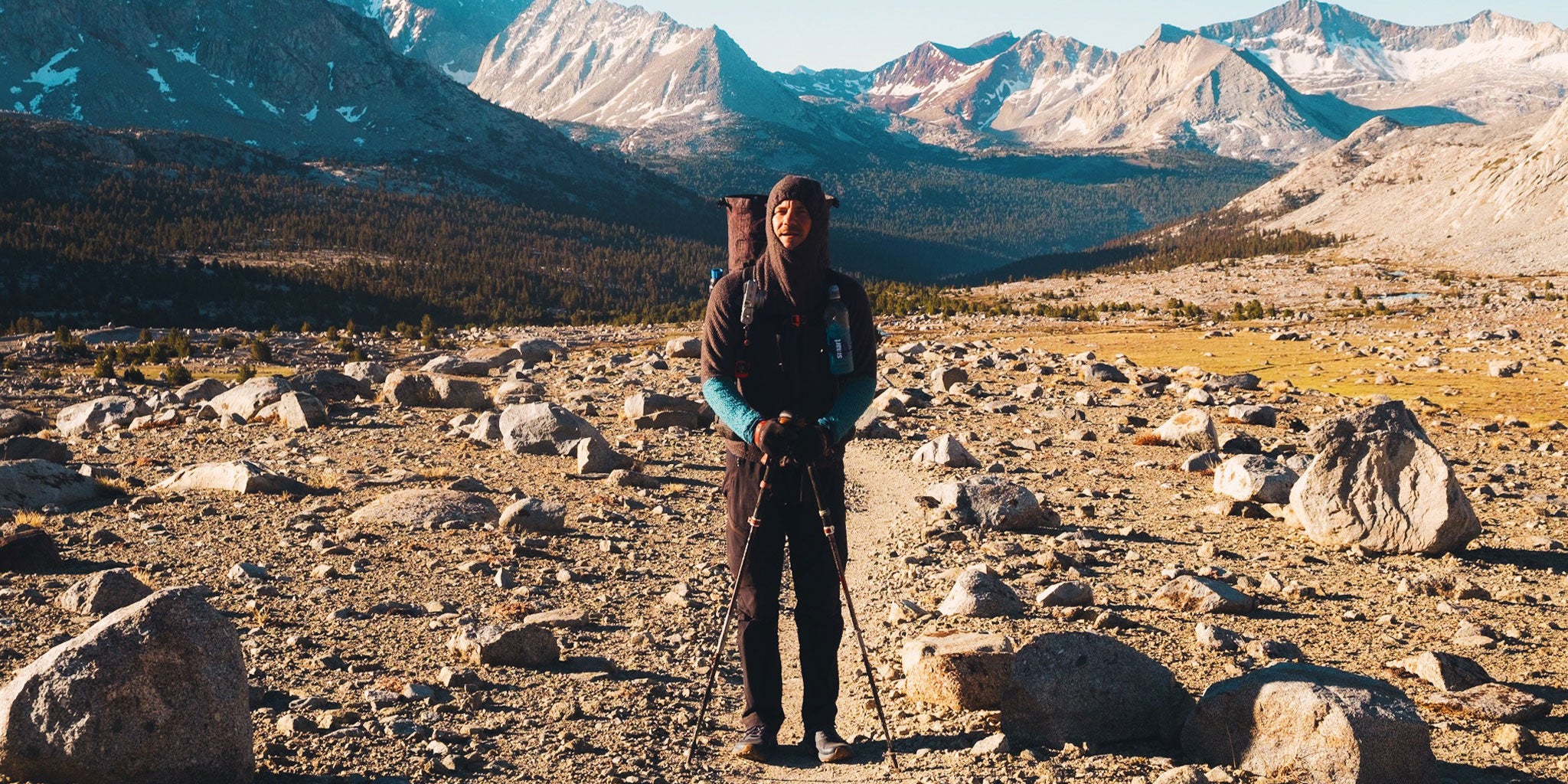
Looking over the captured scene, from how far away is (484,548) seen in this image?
43.0 feet

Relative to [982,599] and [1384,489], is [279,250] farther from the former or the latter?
[1384,489]

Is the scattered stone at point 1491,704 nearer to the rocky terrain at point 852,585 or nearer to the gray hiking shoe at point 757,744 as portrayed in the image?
the rocky terrain at point 852,585

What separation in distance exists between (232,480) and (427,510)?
364 centimetres

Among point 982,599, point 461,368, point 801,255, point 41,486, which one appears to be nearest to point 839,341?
point 801,255

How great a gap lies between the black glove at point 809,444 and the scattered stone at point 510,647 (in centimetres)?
352

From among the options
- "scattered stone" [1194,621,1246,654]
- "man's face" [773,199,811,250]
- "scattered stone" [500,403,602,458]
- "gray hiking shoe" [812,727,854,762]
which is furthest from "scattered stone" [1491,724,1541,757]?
"scattered stone" [500,403,602,458]

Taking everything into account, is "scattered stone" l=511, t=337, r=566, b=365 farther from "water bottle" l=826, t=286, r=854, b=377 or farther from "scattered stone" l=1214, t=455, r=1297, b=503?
"water bottle" l=826, t=286, r=854, b=377

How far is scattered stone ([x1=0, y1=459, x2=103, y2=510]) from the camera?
47.2ft

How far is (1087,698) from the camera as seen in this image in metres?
7.39

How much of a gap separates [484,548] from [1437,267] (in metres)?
107

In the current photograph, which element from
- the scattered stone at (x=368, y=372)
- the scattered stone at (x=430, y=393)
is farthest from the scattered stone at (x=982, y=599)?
the scattered stone at (x=368, y=372)

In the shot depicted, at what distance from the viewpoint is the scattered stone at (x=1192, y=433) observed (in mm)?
19875

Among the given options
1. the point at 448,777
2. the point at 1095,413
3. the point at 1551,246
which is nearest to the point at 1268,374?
the point at 1095,413

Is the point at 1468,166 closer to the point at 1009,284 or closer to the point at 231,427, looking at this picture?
the point at 1009,284
